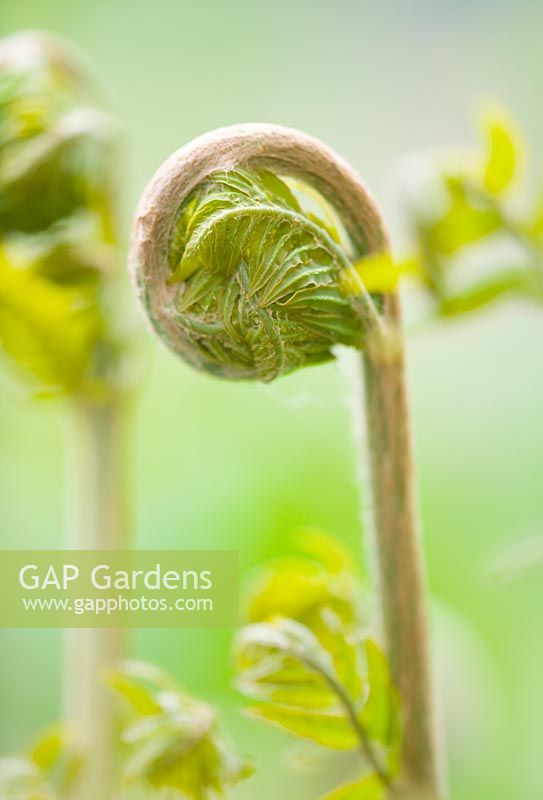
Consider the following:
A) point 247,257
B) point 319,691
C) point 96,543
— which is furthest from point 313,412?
point 247,257

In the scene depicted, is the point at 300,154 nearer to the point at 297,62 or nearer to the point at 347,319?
the point at 347,319

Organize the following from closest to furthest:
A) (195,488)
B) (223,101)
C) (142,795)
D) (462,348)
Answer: (142,795) → (195,488) → (462,348) → (223,101)

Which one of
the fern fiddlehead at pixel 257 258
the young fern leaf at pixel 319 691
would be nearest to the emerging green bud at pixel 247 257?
the fern fiddlehead at pixel 257 258

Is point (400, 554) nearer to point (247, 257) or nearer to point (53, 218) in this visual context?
point (247, 257)

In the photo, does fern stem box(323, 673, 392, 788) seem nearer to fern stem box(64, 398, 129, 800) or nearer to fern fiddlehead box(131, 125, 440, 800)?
fern fiddlehead box(131, 125, 440, 800)

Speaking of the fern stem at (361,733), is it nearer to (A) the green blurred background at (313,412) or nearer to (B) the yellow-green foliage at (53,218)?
(B) the yellow-green foliage at (53,218)

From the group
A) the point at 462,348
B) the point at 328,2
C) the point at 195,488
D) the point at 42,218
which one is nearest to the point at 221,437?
the point at 195,488
